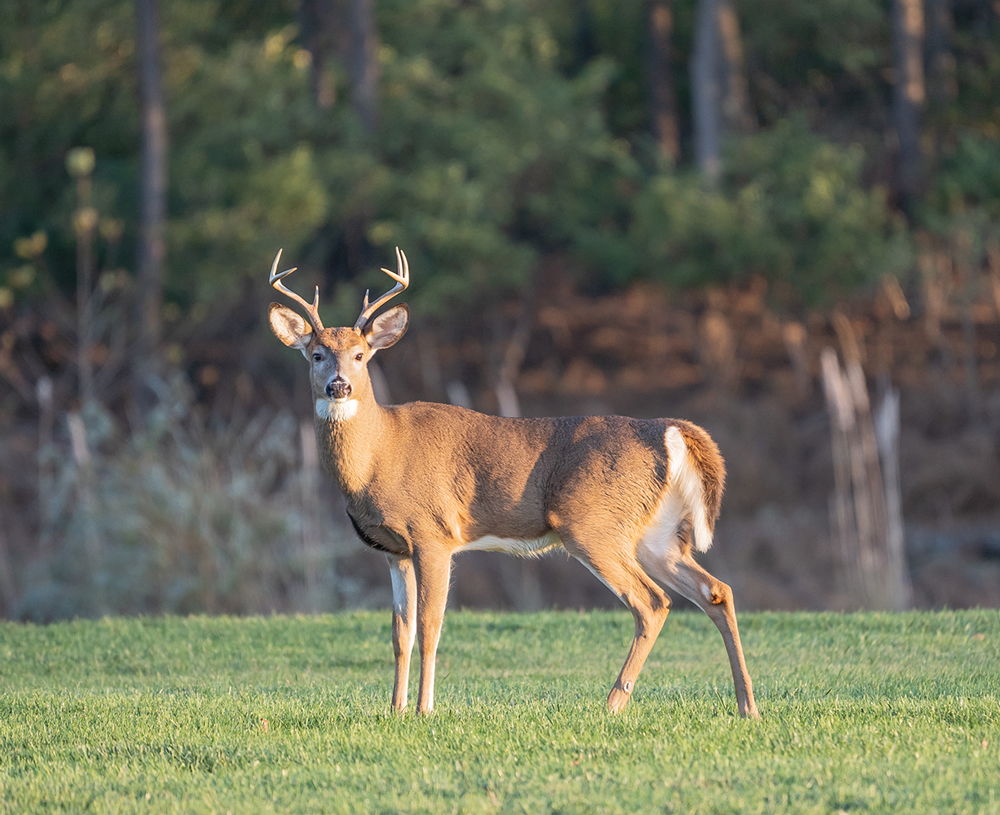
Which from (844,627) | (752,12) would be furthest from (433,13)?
(844,627)

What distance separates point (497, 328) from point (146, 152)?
6507mm

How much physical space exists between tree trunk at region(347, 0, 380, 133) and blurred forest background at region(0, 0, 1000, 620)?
0.21 feet

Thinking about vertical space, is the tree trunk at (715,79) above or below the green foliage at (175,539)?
above

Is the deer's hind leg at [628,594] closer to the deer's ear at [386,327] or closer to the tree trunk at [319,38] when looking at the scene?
the deer's ear at [386,327]

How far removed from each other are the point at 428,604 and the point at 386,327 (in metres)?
1.40

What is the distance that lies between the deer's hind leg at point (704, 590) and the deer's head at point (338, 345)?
151cm

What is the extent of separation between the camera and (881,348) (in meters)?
21.9

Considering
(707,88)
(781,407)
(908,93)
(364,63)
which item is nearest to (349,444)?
(781,407)

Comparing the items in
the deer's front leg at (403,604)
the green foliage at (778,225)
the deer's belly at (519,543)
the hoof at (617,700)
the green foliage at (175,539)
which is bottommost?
the green foliage at (175,539)

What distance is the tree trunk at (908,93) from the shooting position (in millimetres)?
21984

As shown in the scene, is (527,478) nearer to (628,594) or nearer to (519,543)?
(519,543)

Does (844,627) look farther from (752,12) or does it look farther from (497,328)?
(752,12)

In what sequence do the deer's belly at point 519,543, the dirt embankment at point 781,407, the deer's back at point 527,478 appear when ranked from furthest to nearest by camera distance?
the dirt embankment at point 781,407, the deer's belly at point 519,543, the deer's back at point 527,478

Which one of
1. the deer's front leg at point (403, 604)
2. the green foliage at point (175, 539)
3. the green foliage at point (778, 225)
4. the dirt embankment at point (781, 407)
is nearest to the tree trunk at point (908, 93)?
the green foliage at point (778, 225)
